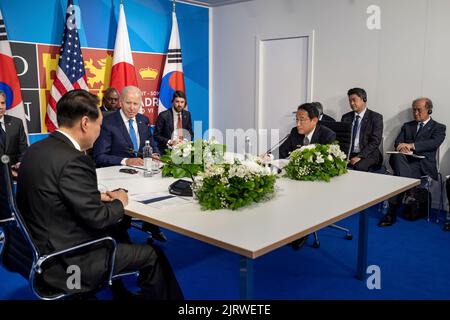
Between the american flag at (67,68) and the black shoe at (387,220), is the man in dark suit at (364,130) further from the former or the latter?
the american flag at (67,68)

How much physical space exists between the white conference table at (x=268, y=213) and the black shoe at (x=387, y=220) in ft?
4.64

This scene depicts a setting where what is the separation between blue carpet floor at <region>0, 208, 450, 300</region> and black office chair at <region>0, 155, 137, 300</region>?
979mm

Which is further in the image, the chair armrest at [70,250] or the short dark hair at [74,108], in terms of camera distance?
the short dark hair at [74,108]

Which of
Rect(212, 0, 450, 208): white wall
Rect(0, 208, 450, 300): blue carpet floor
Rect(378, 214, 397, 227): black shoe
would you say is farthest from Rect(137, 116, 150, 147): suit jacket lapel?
Rect(212, 0, 450, 208): white wall

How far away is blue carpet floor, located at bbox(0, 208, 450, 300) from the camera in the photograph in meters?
2.93

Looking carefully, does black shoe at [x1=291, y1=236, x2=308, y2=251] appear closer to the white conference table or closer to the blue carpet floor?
the blue carpet floor

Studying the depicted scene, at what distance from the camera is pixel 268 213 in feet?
7.27

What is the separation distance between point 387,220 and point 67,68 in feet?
13.6

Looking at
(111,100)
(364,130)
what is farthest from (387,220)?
(111,100)

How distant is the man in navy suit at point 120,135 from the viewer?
368 cm

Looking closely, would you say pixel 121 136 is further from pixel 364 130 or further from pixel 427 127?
pixel 427 127

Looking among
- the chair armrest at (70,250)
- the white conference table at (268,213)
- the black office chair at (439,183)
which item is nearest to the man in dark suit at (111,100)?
the white conference table at (268,213)

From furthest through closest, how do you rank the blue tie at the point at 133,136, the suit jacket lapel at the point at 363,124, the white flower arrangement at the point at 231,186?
1. the suit jacket lapel at the point at 363,124
2. the blue tie at the point at 133,136
3. the white flower arrangement at the point at 231,186

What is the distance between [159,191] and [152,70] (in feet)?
13.7
